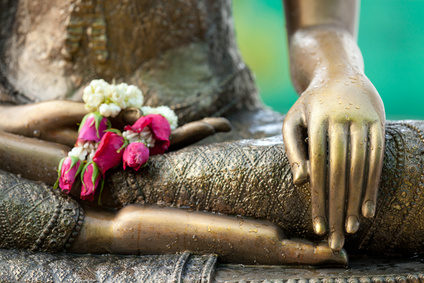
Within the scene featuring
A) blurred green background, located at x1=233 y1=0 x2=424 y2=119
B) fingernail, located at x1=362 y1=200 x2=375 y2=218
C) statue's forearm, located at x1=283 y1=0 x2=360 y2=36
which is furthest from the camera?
blurred green background, located at x1=233 y1=0 x2=424 y2=119

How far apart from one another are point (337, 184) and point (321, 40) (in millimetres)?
591

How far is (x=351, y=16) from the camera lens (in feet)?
5.17

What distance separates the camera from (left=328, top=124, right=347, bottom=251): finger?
97cm

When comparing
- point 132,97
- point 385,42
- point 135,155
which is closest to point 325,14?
point 132,97

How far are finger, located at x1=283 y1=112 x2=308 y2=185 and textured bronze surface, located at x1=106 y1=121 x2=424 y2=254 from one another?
81 millimetres

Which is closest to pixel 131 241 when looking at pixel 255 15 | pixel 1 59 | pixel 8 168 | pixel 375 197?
pixel 8 168

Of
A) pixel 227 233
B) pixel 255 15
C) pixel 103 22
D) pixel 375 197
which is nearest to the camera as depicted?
pixel 375 197

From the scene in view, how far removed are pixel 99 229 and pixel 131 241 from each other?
76 millimetres

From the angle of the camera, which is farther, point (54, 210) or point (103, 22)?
point (103, 22)

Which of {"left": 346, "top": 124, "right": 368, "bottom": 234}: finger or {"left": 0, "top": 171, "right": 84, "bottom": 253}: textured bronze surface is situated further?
{"left": 0, "top": 171, "right": 84, "bottom": 253}: textured bronze surface

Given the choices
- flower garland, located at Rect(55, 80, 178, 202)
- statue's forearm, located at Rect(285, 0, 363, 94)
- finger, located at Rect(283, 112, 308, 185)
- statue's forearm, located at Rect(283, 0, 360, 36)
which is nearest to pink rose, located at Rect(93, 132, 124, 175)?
flower garland, located at Rect(55, 80, 178, 202)

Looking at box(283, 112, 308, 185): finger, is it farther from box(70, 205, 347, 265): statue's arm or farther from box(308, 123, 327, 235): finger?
box(70, 205, 347, 265): statue's arm

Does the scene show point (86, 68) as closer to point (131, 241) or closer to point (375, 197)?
point (131, 241)

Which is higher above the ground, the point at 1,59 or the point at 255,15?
the point at 1,59
